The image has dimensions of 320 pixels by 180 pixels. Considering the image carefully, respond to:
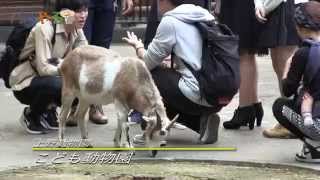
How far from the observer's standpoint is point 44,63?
6.46 meters

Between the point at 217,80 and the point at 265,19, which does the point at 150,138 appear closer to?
the point at 217,80

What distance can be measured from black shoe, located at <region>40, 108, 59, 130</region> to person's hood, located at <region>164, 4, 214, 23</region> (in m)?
1.45

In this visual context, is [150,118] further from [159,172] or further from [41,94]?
[41,94]

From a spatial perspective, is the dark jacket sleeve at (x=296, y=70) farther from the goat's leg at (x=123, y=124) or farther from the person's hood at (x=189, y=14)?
the goat's leg at (x=123, y=124)

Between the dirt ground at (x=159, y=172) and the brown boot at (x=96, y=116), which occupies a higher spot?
the dirt ground at (x=159, y=172)

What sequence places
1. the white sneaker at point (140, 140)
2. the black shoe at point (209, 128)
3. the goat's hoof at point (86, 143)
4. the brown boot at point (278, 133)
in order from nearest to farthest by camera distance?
the white sneaker at point (140, 140)
the goat's hoof at point (86, 143)
the black shoe at point (209, 128)
the brown boot at point (278, 133)

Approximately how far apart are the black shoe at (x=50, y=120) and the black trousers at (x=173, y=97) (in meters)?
1.15

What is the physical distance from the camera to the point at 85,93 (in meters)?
5.97

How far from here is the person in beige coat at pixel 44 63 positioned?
21.2 feet

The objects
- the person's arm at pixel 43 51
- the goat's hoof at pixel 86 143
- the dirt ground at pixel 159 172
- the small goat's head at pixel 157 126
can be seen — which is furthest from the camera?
the person's arm at pixel 43 51

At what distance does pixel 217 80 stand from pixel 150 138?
0.72 meters

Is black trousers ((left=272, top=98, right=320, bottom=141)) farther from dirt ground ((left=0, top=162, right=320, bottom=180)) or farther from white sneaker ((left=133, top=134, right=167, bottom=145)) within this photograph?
white sneaker ((left=133, top=134, right=167, bottom=145))

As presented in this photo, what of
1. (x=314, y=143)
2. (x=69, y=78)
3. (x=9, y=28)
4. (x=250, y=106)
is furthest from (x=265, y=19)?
(x=9, y=28)

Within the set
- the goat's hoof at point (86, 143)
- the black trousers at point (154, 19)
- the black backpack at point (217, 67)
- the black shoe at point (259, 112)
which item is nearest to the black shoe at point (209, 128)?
the black backpack at point (217, 67)
